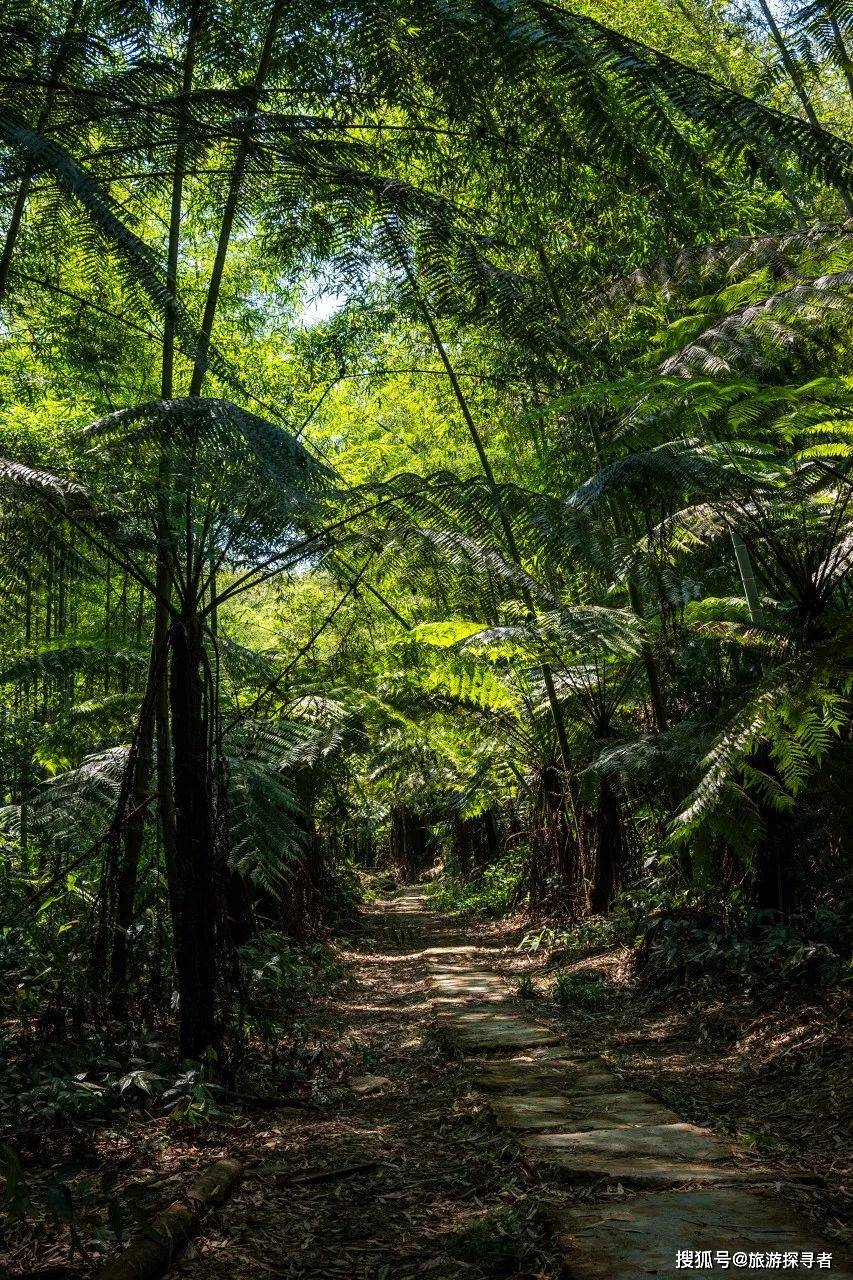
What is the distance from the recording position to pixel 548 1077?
3.19 meters

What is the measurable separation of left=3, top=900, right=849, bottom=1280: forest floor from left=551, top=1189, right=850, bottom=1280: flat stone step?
0.20ft

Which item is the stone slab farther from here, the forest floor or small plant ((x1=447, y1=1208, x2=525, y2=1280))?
small plant ((x1=447, y1=1208, x2=525, y2=1280))

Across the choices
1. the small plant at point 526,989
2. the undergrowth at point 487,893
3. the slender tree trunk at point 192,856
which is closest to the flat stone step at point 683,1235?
the slender tree trunk at point 192,856

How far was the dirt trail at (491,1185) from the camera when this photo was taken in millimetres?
1787

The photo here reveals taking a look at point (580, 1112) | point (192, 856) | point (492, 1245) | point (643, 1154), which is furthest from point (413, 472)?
point (492, 1245)

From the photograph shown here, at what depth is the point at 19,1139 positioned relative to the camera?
8.00 ft

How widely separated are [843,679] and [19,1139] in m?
3.23

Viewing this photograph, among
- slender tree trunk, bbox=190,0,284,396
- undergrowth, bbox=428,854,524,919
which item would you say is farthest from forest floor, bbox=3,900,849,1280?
undergrowth, bbox=428,854,524,919

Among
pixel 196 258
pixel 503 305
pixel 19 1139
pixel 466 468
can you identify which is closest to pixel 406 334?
pixel 196 258

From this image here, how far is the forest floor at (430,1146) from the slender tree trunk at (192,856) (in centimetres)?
42

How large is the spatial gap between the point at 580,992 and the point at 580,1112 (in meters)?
1.88

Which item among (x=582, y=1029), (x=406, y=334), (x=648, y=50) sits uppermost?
(x=406, y=334)

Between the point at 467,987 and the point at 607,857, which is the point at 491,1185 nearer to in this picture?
the point at 467,987

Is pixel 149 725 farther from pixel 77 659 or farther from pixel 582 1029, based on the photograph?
pixel 582 1029
